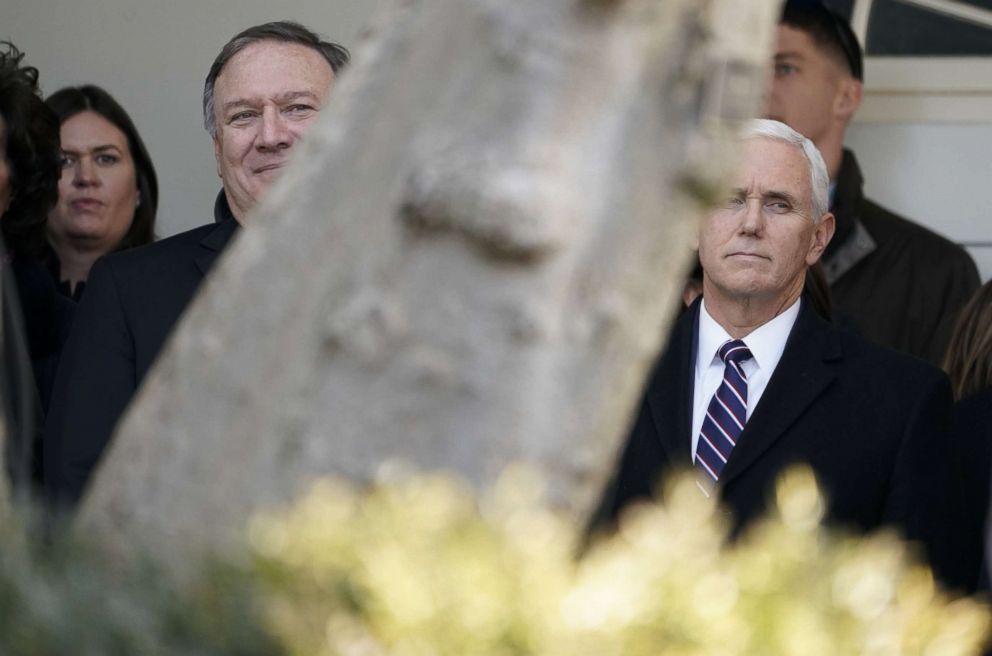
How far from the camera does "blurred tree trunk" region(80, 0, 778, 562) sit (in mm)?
1750

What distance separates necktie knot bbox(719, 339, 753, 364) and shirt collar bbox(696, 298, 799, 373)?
0.4 inches

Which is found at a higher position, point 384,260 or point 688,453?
point 384,260

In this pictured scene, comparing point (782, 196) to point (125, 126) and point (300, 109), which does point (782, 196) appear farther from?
point (125, 126)

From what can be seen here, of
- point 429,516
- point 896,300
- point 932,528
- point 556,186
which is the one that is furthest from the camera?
point 896,300

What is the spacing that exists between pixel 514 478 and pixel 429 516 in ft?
0.41

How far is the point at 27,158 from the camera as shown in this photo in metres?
4.77

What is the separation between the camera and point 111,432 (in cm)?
398

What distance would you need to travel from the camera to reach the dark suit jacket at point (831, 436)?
12.9ft

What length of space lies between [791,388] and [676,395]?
0.27 metres

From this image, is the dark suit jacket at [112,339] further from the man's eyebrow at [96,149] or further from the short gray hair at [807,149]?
the man's eyebrow at [96,149]

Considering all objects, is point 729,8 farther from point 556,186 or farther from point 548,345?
point 548,345

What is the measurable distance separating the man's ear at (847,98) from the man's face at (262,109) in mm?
2131

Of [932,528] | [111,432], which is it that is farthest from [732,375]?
[111,432]

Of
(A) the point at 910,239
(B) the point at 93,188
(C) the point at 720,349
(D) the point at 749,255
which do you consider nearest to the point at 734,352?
(C) the point at 720,349
